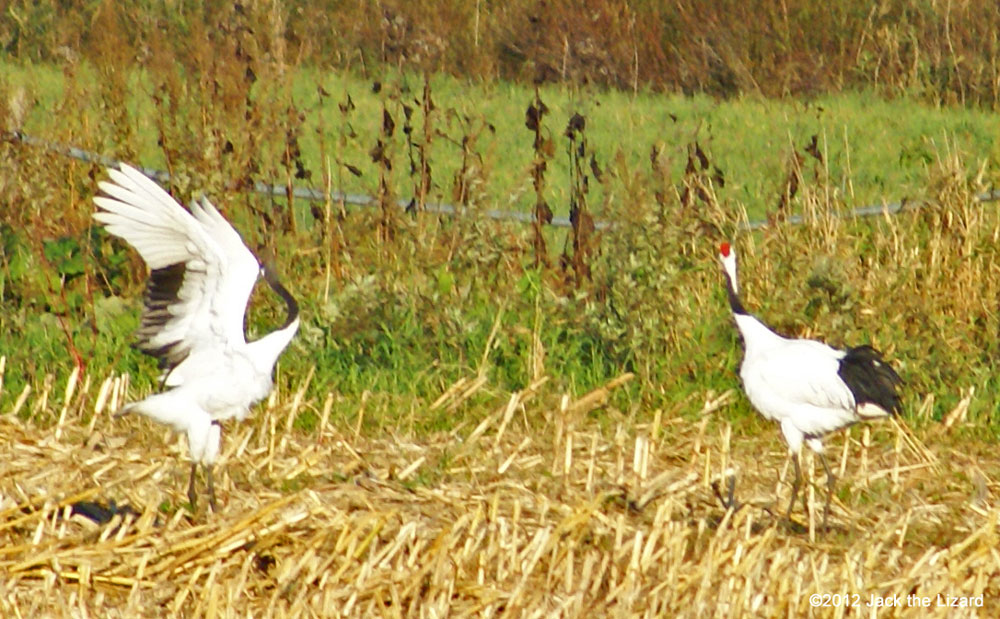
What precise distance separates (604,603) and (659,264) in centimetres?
265

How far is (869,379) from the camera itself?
604 centimetres

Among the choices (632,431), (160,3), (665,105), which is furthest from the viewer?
(160,3)

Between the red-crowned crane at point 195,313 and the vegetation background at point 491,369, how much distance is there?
23 centimetres

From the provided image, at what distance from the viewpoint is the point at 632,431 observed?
6.61 meters

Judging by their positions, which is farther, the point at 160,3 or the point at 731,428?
the point at 160,3

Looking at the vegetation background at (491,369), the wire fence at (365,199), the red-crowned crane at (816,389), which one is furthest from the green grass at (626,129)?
the red-crowned crane at (816,389)

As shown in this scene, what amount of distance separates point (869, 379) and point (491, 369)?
5.66 feet

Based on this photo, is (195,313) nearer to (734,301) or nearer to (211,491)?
(211,491)

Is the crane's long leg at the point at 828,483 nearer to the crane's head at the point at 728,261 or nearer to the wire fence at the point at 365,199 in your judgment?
the crane's head at the point at 728,261

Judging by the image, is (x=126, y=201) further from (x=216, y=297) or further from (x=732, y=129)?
(x=732, y=129)

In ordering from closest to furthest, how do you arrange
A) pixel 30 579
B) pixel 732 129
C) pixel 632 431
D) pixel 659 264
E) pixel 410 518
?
pixel 30 579 < pixel 410 518 < pixel 632 431 < pixel 659 264 < pixel 732 129

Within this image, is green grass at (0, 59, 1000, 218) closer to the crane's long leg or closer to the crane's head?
the crane's head

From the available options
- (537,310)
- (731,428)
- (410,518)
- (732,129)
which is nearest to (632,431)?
(731,428)

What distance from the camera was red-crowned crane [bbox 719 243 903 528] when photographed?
5992mm
